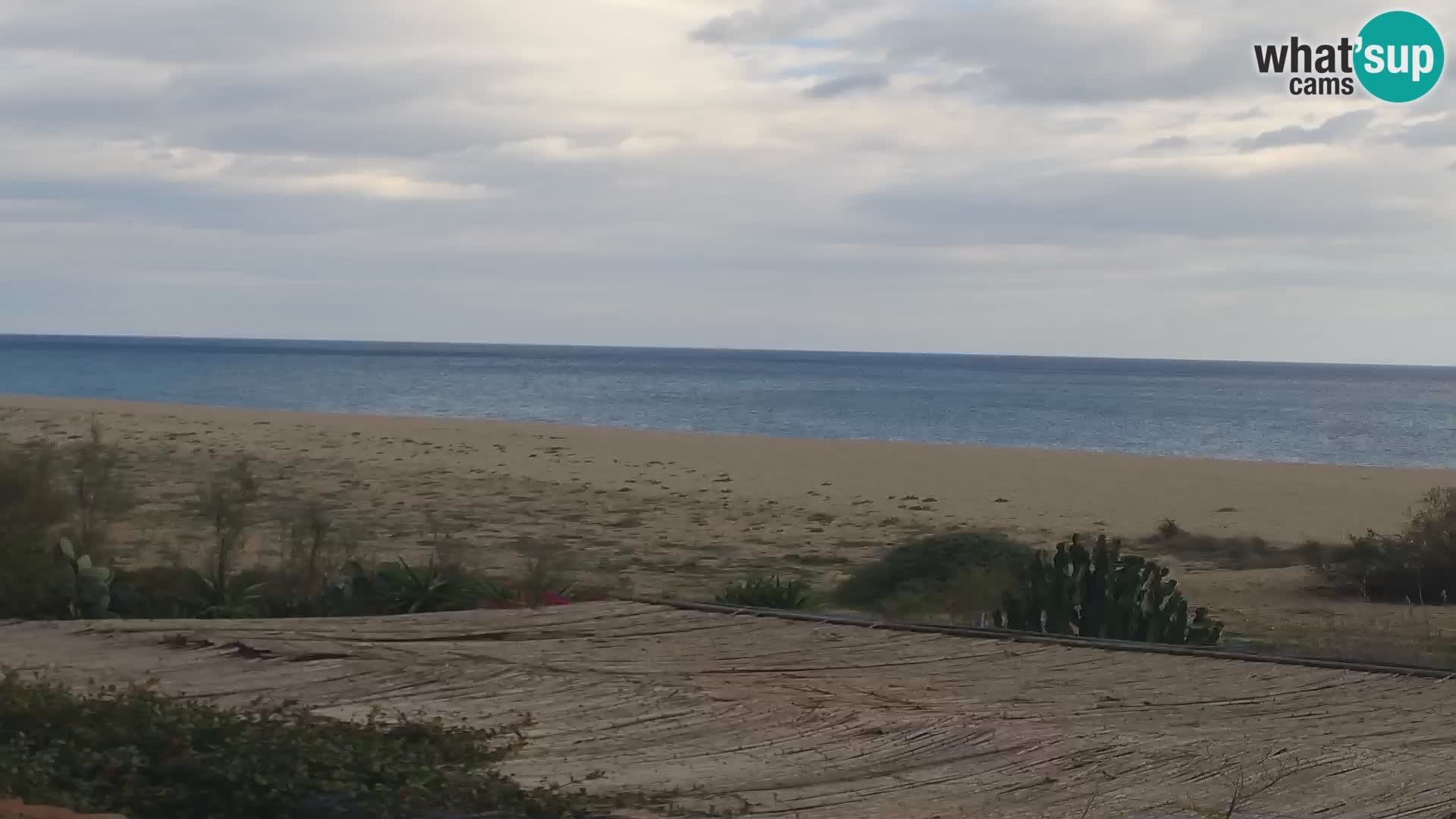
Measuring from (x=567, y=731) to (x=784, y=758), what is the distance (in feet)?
3.24

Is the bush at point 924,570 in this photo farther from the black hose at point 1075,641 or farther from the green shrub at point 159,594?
the green shrub at point 159,594

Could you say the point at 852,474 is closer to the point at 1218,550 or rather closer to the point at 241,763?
the point at 1218,550

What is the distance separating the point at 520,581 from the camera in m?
11.1

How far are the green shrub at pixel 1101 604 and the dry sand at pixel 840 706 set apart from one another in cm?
145

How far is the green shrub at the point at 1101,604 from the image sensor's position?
30.5 ft

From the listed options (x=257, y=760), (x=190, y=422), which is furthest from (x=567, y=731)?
(x=190, y=422)

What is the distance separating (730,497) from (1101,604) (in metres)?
13.4

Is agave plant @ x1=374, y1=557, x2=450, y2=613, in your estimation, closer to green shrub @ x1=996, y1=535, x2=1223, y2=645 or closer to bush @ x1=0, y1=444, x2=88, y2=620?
bush @ x1=0, y1=444, x2=88, y2=620

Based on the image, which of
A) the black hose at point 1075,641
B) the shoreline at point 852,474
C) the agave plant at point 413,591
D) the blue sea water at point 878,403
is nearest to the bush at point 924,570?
the black hose at point 1075,641

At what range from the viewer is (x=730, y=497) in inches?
889

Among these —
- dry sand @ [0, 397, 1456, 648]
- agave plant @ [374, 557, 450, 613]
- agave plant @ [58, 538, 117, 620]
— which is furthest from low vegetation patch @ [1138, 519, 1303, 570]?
agave plant @ [58, 538, 117, 620]

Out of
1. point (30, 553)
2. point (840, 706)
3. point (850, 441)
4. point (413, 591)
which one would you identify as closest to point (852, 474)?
point (850, 441)

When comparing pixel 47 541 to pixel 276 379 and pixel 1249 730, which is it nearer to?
pixel 1249 730

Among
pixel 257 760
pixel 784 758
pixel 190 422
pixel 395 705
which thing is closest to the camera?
pixel 257 760
